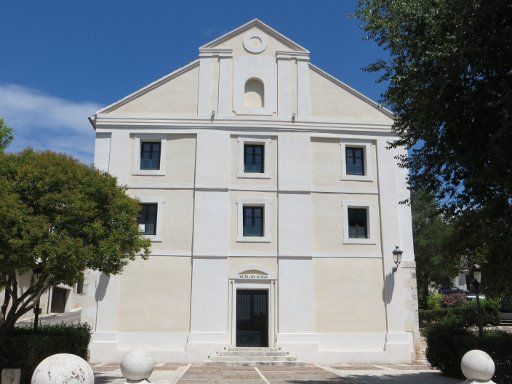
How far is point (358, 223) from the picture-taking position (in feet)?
76.9

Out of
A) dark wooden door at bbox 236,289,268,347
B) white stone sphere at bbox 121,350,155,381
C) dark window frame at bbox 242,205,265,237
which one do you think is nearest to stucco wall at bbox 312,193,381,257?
dark window frame at bbox 242,205,265,237

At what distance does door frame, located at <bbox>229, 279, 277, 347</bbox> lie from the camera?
21.8m

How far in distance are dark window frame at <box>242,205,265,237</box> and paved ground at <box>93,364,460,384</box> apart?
19.0 ft

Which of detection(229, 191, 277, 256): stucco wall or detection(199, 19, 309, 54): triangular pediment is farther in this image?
detection(199, 19, 309, 54): triangular pediment

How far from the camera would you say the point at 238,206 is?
22812mm

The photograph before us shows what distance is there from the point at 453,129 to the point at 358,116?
1211 cm

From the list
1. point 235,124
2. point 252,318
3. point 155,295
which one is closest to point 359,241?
point 252,318

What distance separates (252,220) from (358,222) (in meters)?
4.68

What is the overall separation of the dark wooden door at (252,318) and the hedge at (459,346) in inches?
284

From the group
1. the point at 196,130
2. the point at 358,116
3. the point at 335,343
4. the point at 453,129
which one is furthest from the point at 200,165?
the point at 453,129

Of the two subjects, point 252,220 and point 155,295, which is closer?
point 155,295

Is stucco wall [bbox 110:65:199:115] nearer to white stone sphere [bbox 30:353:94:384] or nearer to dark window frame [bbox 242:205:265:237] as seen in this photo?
dark window frame [bbox 242:205:265:237]

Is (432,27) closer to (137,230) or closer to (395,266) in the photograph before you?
(137,230)

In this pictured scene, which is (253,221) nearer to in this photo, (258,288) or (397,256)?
(258,288)
